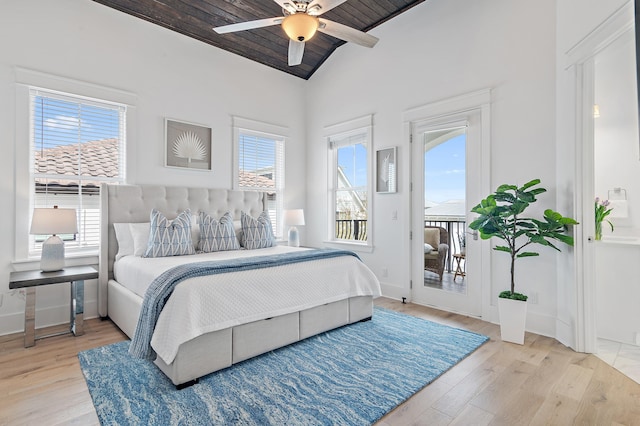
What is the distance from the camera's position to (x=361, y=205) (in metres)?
4.80

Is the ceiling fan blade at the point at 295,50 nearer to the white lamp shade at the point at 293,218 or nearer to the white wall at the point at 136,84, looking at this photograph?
the white wall at the point at 136,84

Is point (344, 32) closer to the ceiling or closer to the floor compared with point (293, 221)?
closer to the ceiling

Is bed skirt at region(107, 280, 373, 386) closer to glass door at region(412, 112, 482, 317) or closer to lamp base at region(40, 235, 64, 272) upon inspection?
lamp base at region(40, 235, 64, 272)

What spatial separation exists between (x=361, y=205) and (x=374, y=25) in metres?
2.45

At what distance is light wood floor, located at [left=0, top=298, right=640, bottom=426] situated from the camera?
1.83 meters

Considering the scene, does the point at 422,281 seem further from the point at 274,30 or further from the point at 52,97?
the point at 52,97

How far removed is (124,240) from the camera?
3479 millimetres

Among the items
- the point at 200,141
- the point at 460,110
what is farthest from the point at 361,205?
the point at 200,141

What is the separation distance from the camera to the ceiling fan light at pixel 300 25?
238cm

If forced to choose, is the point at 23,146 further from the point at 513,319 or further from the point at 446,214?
the point at 513,319

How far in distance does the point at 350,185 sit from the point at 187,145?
2.33 m

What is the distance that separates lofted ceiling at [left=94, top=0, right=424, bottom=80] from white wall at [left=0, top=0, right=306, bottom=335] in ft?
0.38

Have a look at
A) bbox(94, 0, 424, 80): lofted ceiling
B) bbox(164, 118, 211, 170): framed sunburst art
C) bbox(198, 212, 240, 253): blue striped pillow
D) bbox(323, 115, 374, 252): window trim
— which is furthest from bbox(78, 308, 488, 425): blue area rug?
bbox(94, 0, 424, 80): lofted ceiling

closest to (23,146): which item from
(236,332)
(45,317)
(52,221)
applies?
(52,221)
